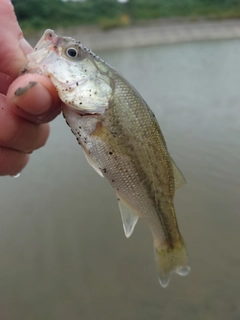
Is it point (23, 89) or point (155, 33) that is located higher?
point (23, 89)

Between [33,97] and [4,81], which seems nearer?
[33,97]

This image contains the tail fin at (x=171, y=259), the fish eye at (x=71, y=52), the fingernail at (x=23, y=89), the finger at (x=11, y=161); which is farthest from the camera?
the tail fin at (x=171, y=259)

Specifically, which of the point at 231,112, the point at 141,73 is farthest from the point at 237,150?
the point at 141,73

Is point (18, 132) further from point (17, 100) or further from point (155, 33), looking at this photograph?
point (155, 33)

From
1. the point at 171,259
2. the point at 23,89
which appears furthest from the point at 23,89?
the point at 171,259

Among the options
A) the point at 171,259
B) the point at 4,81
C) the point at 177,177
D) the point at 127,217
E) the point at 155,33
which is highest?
the point at 4,81

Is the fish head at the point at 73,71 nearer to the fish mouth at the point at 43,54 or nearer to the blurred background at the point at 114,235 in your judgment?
the fish mouth at the point at 43,54

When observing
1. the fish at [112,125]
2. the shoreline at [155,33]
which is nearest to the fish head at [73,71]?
the fish at [112,125]
